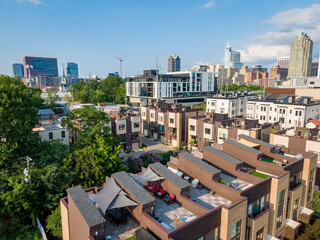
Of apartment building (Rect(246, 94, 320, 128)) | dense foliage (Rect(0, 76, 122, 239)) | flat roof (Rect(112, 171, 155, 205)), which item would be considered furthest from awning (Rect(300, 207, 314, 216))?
apartment building (Rect(246, 94, 320, 128))

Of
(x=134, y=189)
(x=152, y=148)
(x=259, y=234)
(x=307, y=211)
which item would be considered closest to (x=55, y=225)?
(x=134, y=189)

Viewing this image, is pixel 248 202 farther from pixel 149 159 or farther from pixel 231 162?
pixel 149 159

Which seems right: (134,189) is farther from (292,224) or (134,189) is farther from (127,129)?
(127,129)

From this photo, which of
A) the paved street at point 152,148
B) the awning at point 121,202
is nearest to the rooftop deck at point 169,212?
the awning at point 121,202

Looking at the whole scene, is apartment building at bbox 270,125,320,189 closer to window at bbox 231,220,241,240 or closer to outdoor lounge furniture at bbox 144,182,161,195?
window at bbox 231,220,241,240

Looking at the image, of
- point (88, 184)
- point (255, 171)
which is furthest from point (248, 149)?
point (88, 184)
